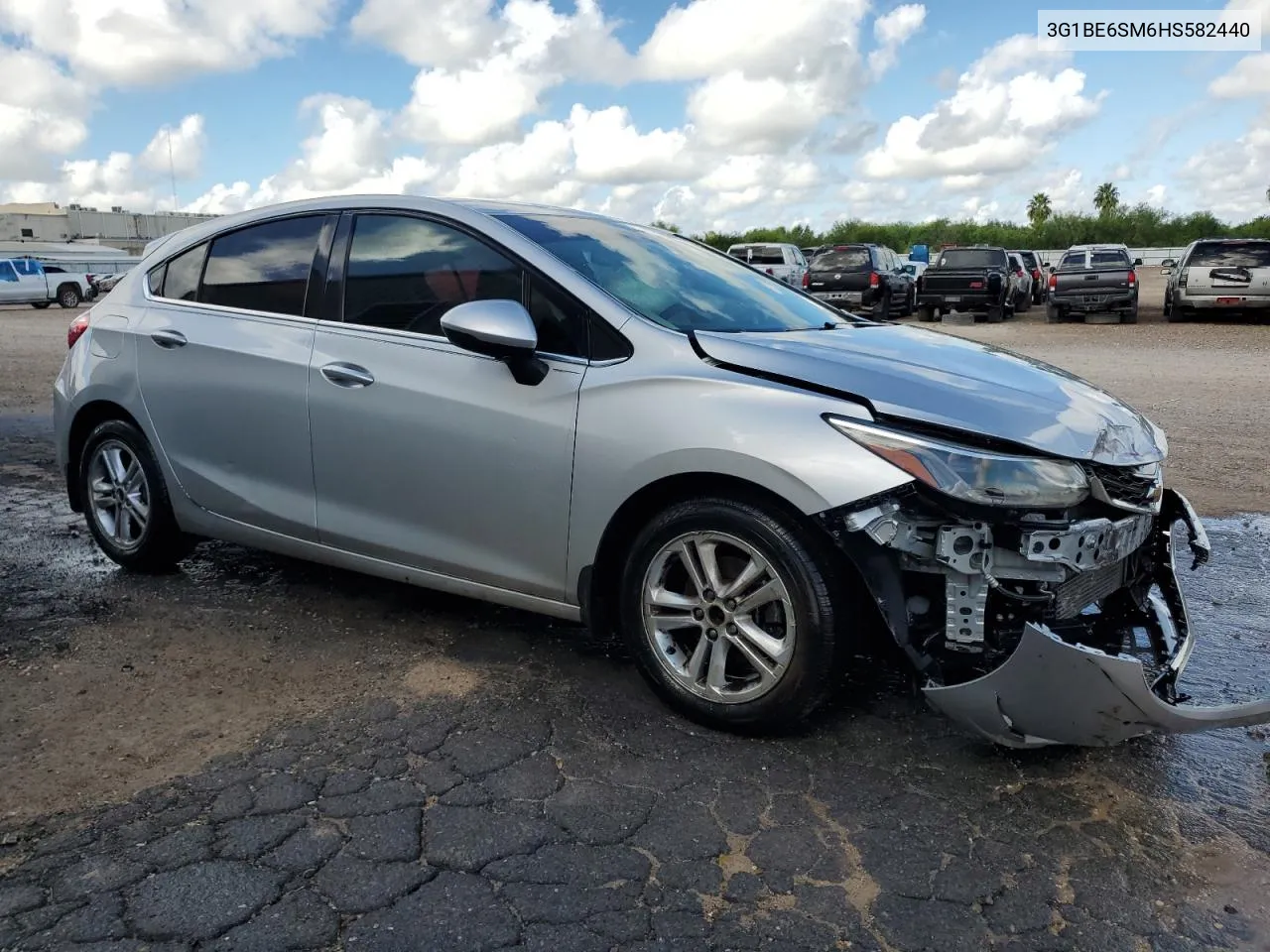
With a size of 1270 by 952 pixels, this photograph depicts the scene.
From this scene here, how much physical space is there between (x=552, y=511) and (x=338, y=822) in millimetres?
1201

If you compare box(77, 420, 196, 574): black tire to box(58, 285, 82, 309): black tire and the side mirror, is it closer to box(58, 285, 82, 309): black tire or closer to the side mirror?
the side mirror

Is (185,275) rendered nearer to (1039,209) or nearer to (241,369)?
(241,369)

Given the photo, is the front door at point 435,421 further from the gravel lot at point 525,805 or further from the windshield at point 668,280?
the gravel lot at point 525,805

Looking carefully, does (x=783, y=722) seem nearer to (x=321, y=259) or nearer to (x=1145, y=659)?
(x=1145, y=659)

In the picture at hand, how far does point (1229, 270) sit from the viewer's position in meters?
21.1

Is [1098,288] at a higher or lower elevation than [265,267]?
lower

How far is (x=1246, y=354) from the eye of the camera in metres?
16.6

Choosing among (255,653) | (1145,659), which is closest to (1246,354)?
(1145,659)

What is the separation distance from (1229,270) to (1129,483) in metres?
21.0

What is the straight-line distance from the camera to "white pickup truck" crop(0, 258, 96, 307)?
3033cm

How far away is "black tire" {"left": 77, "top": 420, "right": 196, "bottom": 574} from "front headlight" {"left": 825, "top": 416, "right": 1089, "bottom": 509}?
11.0 feet

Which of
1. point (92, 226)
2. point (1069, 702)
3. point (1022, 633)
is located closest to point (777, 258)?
point (1022, 633)

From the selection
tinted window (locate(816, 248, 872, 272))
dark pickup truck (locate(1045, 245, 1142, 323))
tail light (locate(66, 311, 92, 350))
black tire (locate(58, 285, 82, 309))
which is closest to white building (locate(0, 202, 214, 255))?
black tire (locate(58, 285, 82, 309))

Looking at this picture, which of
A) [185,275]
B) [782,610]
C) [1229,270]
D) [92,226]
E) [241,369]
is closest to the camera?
[782,610]
